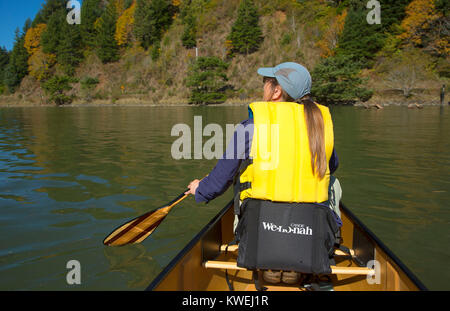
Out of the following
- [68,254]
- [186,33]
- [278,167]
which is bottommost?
[68,254]

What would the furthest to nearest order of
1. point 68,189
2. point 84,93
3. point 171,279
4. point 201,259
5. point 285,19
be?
point 84,93, point 285,19, point 68,189, point 201,259, point 171,279

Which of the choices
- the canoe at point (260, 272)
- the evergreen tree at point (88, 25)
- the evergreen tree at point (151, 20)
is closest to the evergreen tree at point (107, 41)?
the evergreen tree at point (88, 25)

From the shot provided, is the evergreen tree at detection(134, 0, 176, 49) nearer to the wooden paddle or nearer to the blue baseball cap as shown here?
the wooden paddle

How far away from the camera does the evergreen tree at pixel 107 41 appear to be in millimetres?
53750

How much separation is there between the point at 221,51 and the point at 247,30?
4787 mm

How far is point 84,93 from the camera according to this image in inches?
1932

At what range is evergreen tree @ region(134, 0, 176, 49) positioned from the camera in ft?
169

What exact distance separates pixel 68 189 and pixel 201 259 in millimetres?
4146

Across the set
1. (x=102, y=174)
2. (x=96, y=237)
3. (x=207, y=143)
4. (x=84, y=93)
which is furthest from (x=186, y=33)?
(x=96, y=237)

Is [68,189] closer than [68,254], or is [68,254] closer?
[68,254]

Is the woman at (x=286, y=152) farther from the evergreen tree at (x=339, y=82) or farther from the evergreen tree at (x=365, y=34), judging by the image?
the evergreen tree at (x=365, y=34)

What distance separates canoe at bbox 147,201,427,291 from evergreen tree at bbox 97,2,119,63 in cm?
5707

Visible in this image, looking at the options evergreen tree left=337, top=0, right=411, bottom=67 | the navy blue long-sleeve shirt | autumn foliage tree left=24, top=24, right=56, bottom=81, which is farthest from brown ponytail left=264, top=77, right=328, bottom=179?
autumn foliage tree left=24, top=24, right=56, bottom=81
